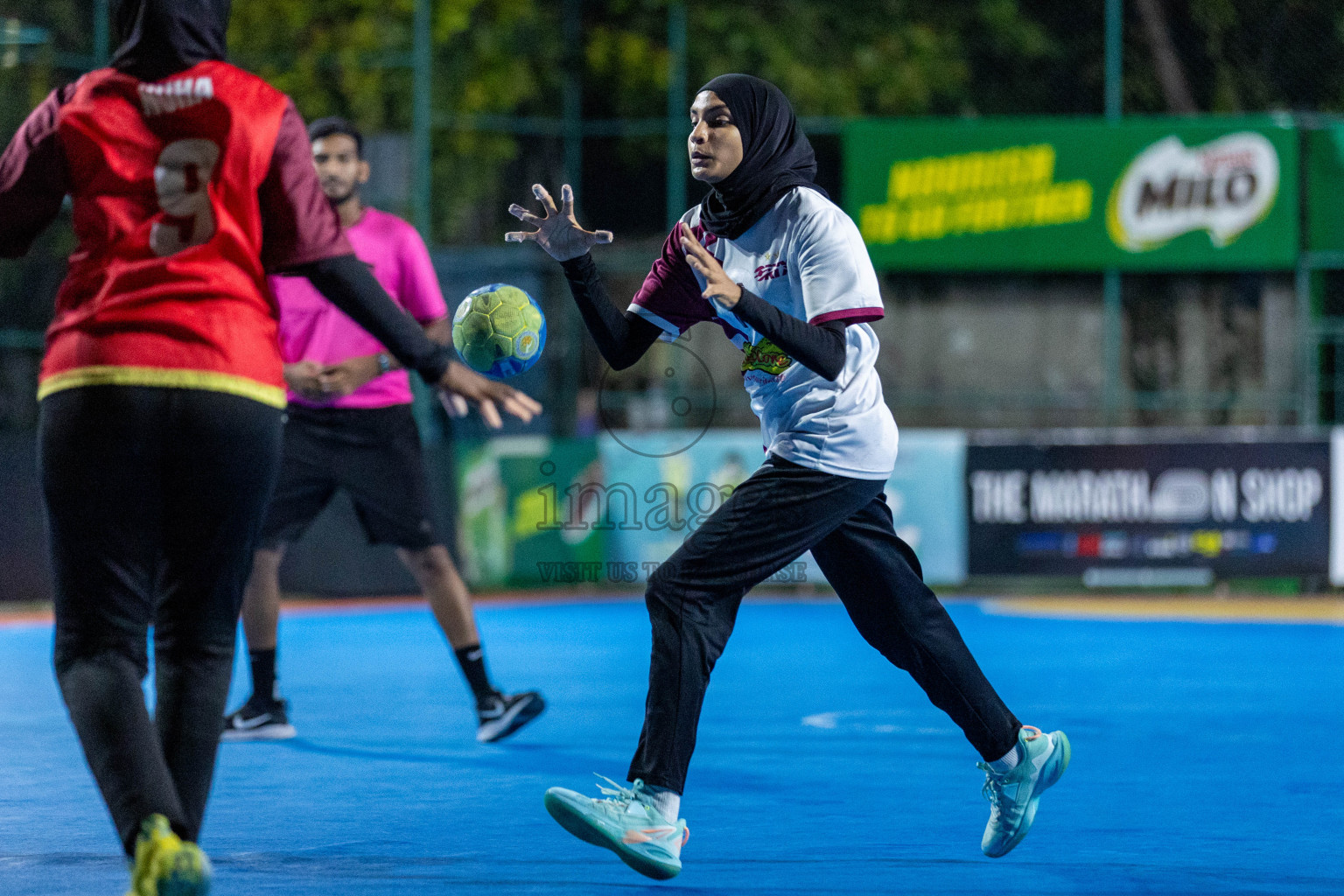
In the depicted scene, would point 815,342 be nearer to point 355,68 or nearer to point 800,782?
point 800,782

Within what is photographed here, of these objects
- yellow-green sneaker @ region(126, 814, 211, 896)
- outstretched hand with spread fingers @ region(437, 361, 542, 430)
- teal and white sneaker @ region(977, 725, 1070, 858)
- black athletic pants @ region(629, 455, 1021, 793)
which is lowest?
teal and white sneaker @ region(977, 725, 1070, 858)

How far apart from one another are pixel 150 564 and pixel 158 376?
1.29 ft

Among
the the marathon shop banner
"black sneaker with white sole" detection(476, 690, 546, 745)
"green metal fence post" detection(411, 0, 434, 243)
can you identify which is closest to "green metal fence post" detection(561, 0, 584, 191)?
"green metal fence post" detection(411, 0, 434, 243)

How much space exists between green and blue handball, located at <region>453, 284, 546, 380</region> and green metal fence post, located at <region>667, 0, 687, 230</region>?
1118 centimetres

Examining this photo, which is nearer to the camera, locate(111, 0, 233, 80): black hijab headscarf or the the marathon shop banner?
locate(111, 0, 233, 80): black hijab headscarf

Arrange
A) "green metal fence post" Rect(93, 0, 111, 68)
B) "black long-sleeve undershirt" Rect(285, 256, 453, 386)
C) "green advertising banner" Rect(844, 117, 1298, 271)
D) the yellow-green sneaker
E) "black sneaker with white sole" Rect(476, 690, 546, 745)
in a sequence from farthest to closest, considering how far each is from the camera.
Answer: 1. "green advertising banner" Rect(844, 117, 1298, 271)
2. "green metal fence post" Rect(93, 0, 111, 68)
3. "black sneaker with white sole" Rect(476, 690, 546, 745)
4. "black long-sleeve undershirt" Rect(285, 256, 453, 386)
5. the yellow-green sneaker

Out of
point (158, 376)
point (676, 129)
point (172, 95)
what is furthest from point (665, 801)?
point (676, 129)

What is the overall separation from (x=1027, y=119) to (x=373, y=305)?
43.4 feet

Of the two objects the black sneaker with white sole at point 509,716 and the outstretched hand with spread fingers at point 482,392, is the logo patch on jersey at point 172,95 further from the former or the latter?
the black sneaker with white sole at point 509,716

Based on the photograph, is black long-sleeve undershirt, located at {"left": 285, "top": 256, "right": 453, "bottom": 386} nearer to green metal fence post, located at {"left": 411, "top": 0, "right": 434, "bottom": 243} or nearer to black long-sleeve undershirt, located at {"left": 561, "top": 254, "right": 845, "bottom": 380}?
black long-sleeve undershirt, located at {"left": 561, "top": 254, "right": 845, "bottom": 380}

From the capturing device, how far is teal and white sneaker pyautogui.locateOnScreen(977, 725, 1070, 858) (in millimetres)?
4504

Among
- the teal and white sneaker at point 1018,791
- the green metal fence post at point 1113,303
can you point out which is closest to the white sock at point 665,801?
the teal and white sneaker at point 1018,791

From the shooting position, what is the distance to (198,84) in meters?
3.41

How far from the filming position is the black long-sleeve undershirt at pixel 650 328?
409 centimetres
